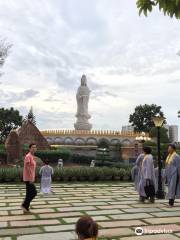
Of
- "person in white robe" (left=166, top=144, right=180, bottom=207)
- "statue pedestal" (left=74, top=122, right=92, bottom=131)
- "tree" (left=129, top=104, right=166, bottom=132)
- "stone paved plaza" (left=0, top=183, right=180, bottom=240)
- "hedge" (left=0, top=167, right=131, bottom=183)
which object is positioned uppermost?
"tree" (left=129, top=104, right=166, bottom=132)

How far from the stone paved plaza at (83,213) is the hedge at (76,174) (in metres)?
5.90

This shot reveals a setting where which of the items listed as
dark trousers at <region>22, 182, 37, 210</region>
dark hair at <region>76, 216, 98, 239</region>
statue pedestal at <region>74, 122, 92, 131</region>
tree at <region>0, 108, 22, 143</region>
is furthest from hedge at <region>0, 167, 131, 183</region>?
tree at <region>0, 108, 22, 143</region>

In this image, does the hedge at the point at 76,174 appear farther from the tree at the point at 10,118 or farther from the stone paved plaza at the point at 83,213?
the tree at the point at 10,118

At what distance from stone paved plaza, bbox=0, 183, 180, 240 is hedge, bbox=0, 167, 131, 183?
590 cm

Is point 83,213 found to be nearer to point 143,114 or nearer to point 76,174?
point 76,174

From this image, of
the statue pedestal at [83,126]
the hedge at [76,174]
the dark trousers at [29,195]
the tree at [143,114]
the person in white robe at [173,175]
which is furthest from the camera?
the tree at [143,114]

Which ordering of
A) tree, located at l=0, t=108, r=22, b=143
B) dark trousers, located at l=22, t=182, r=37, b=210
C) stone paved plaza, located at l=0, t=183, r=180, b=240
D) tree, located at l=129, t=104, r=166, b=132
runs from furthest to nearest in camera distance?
tree, located at l=129, t=104, r=166, b=132 < tree, located at l=0, t=108, r=22, b=143 < dark trousers, located at l=22, t=182, r=37, b=210 < stone paved plaza, located at l=0, t=183, r=180, b=240

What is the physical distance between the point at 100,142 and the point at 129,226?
32898mm

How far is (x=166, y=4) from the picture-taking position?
10.2ft

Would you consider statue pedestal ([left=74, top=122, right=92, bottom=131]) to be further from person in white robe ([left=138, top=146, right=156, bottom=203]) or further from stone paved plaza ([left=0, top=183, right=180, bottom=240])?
person in white robe ([left=138, top=146, right=156, bottom=203])

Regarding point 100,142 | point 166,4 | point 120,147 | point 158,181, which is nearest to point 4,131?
point 100,142

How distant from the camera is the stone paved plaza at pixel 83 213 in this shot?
20.7 ft

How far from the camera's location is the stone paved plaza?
6.30 metres

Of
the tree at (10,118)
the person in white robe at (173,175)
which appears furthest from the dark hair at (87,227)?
the tree at (10,118)
